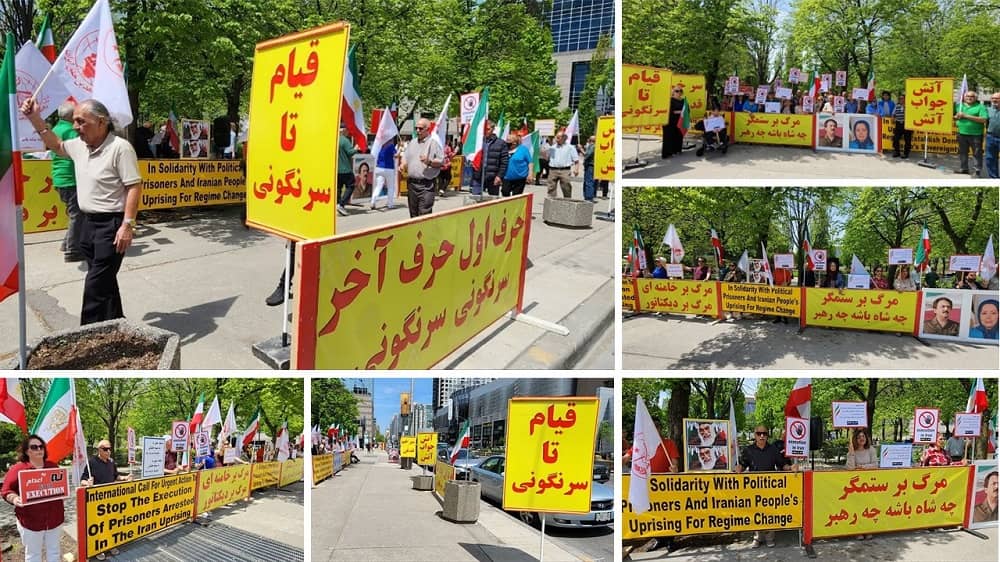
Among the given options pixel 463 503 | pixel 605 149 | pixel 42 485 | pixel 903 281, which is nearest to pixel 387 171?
pixel 605 149

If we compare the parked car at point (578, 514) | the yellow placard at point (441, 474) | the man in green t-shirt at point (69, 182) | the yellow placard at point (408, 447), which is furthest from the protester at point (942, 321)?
the man in green t-shirt at point (69, 182)

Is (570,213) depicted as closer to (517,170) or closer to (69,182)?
(517,170)

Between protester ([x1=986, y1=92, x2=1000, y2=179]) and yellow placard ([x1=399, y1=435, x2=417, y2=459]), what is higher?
protester ([x1=986, y1=92, x2=1000, y2=179])

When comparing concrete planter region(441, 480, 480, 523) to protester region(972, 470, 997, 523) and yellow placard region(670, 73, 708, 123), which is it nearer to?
protester region(972, 470, 997, 523)

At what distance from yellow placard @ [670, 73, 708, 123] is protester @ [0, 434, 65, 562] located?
1080cm

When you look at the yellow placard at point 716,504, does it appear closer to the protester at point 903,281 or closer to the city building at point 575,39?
the protester at point 903,281

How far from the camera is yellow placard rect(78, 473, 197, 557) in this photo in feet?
18.1

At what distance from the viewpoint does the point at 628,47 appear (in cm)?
1055

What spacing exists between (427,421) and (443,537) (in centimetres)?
232

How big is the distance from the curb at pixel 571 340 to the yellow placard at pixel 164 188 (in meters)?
7.52

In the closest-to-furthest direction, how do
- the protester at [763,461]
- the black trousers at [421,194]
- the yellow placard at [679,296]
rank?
the protester at [763,461]
the black trousers at [421,194]
the yellow placard at [679,296]

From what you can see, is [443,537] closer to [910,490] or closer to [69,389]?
[69,389]

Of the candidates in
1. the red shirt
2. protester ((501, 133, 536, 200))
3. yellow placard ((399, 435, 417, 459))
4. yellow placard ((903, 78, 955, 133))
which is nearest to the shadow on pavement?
the red shirt

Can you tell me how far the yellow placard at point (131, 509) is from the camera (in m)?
5.52
